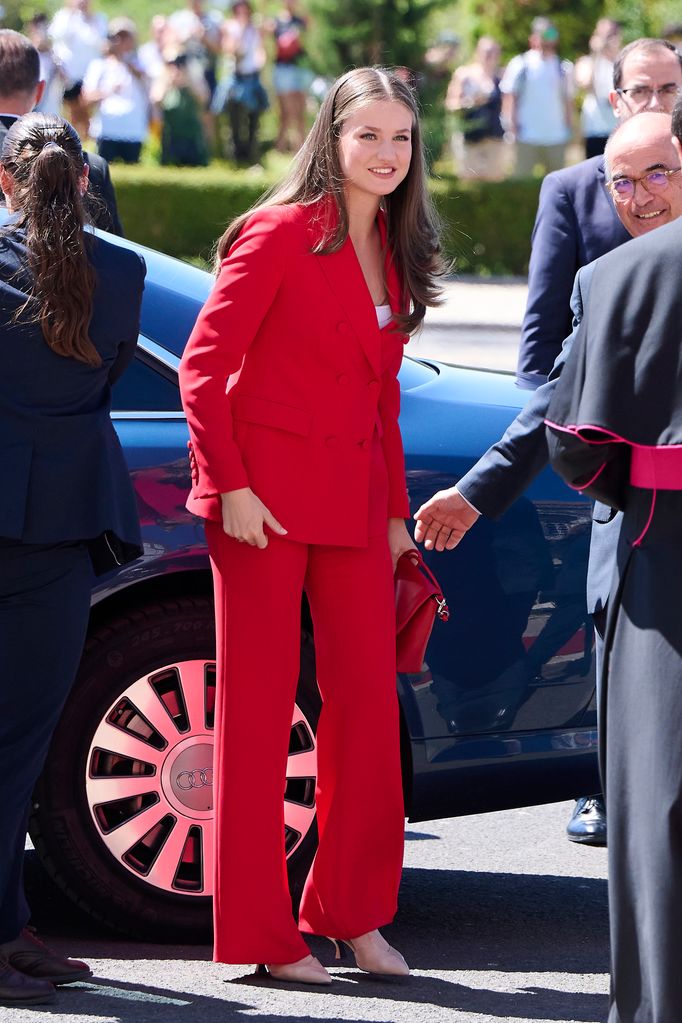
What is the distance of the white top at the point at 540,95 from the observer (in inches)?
792

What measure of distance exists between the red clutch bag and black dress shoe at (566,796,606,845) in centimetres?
140

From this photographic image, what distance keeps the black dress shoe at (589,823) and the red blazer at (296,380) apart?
171cm

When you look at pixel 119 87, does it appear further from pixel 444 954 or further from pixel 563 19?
pixel 444 954

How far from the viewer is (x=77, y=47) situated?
18.7 metres

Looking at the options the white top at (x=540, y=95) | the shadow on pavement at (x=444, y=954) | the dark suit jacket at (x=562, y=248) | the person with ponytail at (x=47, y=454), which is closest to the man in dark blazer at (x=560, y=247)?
the dark suit jacket at (x=562, y=248)

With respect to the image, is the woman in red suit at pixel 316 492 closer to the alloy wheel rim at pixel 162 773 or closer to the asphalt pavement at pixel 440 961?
the asphalt pavement at pixel 440 961

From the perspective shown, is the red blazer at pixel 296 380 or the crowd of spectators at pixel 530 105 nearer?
the red blazer at pixel 296 380

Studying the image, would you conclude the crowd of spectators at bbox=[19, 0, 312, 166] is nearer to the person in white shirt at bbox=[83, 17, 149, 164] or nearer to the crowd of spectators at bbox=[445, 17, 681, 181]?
the person in white shirt at bbox=[83, 17, 149, 164]

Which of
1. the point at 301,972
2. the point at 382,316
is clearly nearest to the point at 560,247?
the point at 382,316

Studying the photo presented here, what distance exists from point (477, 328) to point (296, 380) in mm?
12998

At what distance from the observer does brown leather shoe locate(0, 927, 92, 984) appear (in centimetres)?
400

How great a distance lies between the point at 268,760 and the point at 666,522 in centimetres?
124

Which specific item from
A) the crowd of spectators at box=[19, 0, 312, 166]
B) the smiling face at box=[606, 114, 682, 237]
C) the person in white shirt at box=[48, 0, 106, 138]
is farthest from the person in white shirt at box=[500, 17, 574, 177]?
the smiling face at box=[606, 114, 682, 237]

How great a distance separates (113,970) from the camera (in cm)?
420
